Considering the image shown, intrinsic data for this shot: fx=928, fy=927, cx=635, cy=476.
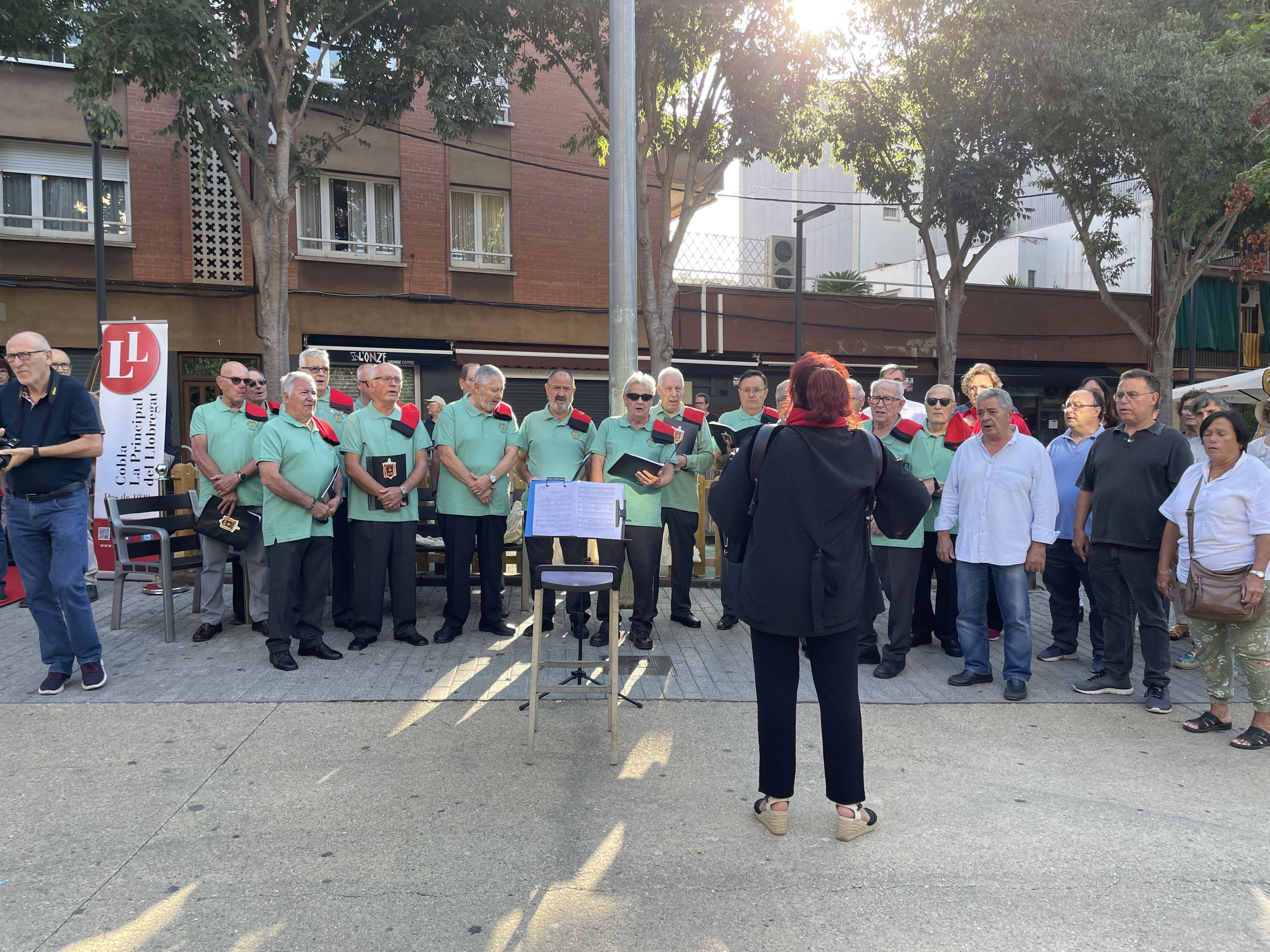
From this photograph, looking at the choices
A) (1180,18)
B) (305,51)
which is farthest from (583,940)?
(1180,18)

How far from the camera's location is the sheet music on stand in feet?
17.0

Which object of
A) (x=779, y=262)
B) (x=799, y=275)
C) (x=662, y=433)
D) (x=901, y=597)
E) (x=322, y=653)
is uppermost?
(x=779, y=262)

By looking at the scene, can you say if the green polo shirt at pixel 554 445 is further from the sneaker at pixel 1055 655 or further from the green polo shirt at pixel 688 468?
the sneaker at pixel 1055 655

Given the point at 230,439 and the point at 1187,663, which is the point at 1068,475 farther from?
the point at 230,439

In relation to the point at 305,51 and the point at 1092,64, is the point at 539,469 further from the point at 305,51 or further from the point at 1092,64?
the point at 1092,64

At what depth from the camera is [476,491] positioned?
6887 mm

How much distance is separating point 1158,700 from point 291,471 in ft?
18.9

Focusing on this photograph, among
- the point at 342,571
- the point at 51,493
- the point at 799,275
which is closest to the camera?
the point at 51,493

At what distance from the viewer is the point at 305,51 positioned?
12.8 metres

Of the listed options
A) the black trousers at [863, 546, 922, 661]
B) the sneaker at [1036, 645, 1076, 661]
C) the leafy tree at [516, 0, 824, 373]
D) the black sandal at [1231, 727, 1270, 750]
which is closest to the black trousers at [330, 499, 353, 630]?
the black trousers at [863, 546, 922, 661]

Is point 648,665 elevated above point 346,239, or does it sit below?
below

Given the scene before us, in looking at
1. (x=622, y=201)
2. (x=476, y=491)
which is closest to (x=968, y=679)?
(x=476, y=491)

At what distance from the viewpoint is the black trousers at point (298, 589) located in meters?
6.25

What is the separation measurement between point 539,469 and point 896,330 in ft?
59.2
